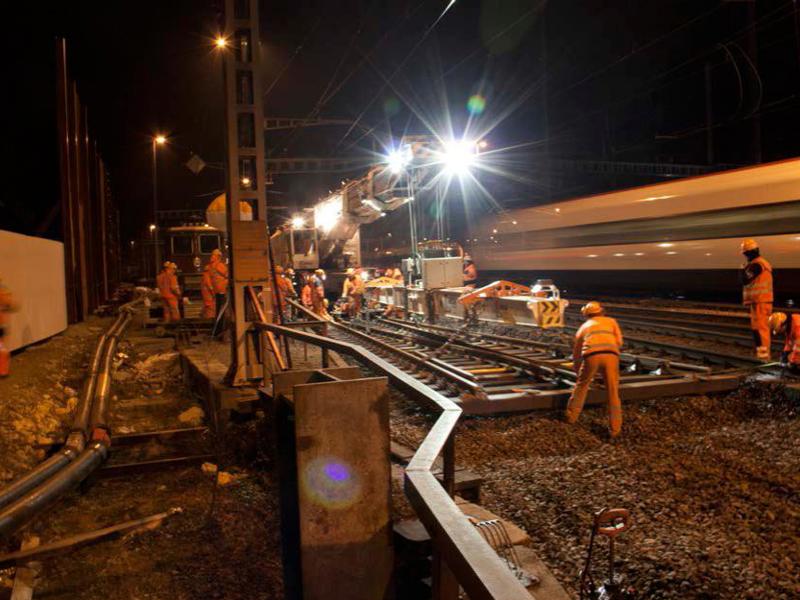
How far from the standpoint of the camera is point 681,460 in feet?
17.8

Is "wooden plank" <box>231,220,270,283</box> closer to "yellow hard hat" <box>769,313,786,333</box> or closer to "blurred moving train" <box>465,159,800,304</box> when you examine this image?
"yellow hard hat" <box>769,313,786,333</box>

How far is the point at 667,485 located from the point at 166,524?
4.09 metres

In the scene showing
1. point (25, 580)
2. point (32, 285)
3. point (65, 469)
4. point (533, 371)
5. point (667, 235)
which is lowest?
point (25, 580)

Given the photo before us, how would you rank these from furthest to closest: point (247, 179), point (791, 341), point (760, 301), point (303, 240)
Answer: point (303, 240) < point (760, 301) < point (791, 341) < point (247, 179)

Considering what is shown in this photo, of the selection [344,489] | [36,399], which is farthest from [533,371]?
[36,399]

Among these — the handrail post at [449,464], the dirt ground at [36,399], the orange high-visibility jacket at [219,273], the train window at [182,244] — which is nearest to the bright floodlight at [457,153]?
the orange high-visibility jacket at [219,273]

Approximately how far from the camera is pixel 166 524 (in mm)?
5066

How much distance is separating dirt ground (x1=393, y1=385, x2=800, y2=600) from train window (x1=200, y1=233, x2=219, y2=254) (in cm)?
1729

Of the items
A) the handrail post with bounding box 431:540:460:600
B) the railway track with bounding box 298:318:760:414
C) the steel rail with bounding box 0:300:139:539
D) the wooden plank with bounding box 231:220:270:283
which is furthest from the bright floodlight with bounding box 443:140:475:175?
the handrail post with bounding box 431:540:460:600

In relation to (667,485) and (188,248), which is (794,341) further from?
(188,248)

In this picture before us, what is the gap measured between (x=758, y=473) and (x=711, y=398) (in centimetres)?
221

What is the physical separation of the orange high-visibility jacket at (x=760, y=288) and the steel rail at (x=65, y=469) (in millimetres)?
8756

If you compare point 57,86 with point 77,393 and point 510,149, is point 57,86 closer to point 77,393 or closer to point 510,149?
point 77,393

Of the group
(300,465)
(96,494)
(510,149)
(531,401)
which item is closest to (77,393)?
(96,494)
